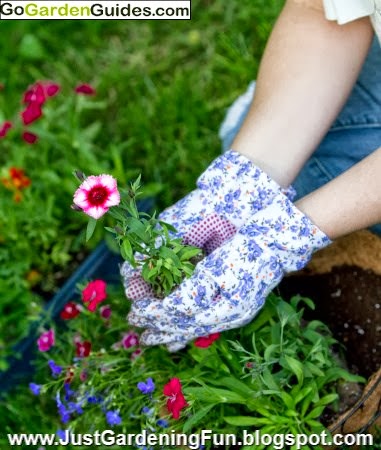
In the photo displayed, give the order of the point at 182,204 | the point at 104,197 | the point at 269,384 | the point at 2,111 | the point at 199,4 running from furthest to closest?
the point at 199,4
the point at 2,111
the point at 182,204
the point at 269,384
the point at 104,197

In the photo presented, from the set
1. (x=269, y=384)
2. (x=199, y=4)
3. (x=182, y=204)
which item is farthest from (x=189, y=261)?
(x=199, y=4)

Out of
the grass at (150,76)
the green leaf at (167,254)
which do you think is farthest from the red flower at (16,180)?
the green leaf at (167,254)

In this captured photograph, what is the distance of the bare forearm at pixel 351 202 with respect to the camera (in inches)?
48.3

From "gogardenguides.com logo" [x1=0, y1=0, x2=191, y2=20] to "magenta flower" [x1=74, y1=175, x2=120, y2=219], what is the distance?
1.34 metres

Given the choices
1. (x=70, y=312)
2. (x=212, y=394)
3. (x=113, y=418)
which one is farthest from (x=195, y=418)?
(x=70, y=312)

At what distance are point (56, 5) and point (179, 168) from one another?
2.28 ft

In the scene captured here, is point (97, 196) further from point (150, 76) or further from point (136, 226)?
point (150, 76)

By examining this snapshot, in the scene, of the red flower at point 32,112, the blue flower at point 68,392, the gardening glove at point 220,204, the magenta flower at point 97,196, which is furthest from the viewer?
the red flower at point 32,112

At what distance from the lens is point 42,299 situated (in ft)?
6.44

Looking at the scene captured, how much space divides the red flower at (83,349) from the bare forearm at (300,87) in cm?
51

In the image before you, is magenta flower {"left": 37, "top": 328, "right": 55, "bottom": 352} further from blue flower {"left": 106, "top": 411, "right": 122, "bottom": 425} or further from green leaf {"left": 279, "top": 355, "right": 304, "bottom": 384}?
green leaf {"left": 279, "top": 355, "right": 304, "bottom": 384}

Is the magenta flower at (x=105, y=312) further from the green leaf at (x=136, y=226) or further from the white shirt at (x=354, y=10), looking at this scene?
the white shirt at (x=354, y=10)

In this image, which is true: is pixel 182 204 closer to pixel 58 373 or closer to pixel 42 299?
pixel 58 373

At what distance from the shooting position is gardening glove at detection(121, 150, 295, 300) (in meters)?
1.30
